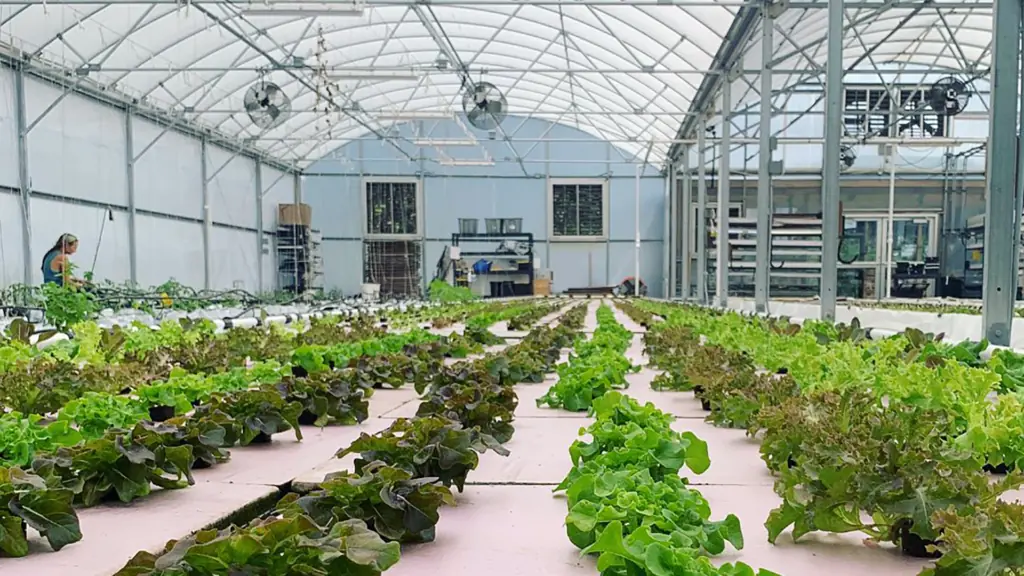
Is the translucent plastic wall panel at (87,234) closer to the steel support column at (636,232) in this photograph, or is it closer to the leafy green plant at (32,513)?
the leafy green plant at (32,513)

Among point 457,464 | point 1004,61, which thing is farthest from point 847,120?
point 457,464

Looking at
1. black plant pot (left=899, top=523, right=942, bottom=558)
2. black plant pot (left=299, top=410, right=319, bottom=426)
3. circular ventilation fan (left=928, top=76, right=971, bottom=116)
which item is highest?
circular ventilation fan (left=928, top=76, right=971, bottom=116)

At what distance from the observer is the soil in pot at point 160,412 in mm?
2983

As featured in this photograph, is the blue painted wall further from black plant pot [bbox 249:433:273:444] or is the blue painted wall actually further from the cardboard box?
black plant pot [bbox 249:433:273:444]

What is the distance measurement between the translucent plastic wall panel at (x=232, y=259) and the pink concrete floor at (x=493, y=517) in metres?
21.3

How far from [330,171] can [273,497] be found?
28.2 meters

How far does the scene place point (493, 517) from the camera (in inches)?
78.1

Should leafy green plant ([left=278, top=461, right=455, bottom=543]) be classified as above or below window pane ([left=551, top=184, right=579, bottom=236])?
below

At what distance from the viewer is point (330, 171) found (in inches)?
1148

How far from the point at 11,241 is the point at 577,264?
19770 mm

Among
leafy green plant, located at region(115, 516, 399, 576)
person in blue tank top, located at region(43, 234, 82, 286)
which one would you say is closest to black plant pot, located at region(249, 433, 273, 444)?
leafy green plant, located at region(115, 516, 399, 576)

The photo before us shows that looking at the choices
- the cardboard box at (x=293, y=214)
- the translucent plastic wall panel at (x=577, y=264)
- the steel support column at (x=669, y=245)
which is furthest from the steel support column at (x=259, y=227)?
the steel support column at (x=669, y=245)

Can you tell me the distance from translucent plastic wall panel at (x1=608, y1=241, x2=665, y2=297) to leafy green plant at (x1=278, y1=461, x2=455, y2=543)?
2780 cm

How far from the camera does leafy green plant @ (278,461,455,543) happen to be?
1.62 metres
